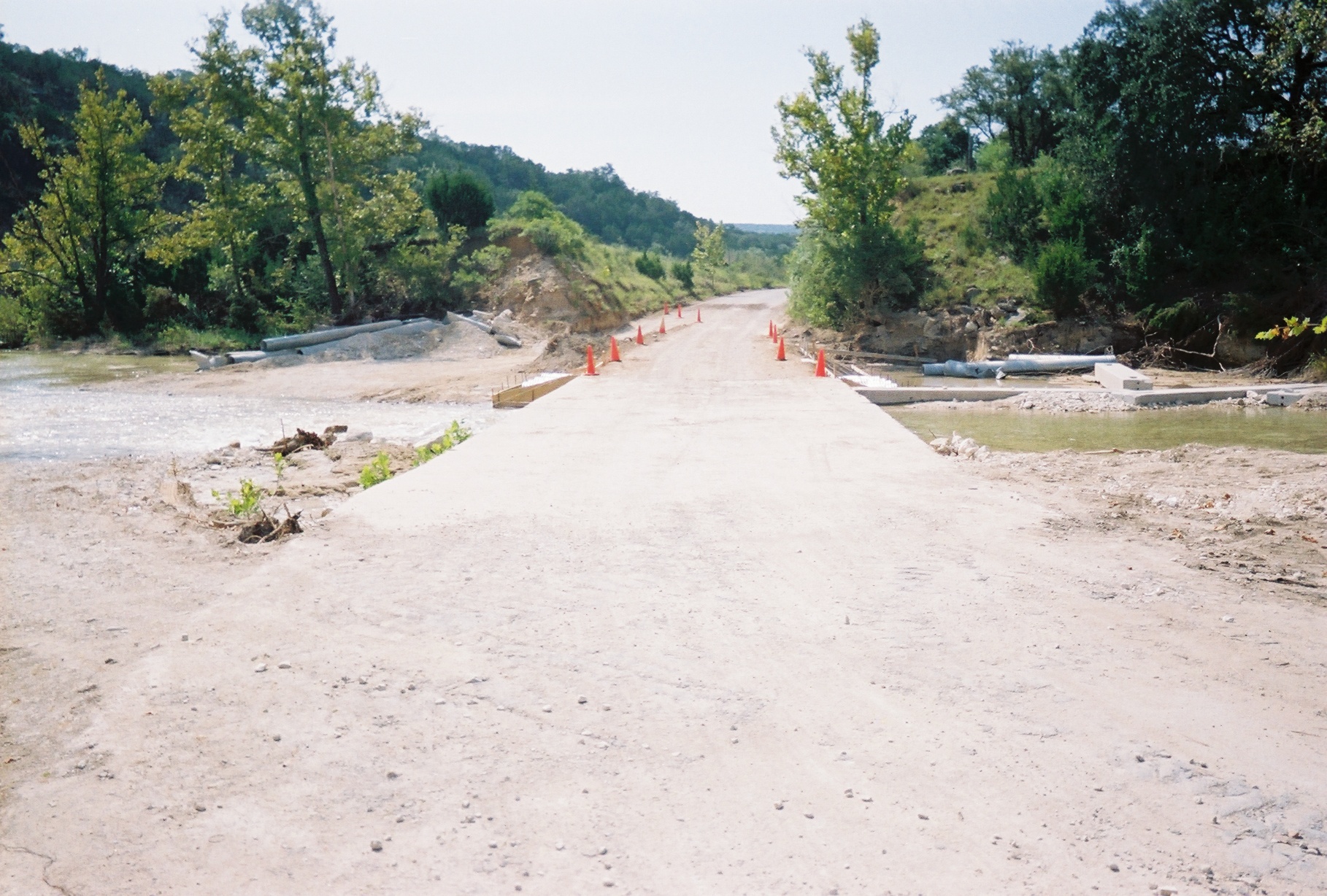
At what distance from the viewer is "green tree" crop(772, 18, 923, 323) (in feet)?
91.7

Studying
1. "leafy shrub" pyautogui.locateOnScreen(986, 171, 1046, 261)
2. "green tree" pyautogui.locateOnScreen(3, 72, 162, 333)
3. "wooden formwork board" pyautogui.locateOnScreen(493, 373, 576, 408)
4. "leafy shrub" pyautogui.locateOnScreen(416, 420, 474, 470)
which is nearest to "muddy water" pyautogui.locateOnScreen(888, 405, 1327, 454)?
"wooden formwork board" pyautogui.locateOnScreen(493, 373, 576, 408)

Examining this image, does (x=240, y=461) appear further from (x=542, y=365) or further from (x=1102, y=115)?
(x=1102, y=115)

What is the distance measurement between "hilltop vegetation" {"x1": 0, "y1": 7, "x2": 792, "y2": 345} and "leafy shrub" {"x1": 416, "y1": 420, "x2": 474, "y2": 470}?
19605 millimetres

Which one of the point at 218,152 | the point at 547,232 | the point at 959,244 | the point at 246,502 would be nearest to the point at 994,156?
the point at 959,244

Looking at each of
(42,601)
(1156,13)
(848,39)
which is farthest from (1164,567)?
(848,39)

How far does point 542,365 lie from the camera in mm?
23859

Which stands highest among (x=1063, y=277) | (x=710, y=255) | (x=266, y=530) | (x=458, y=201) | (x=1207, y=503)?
(x=458, y=201)

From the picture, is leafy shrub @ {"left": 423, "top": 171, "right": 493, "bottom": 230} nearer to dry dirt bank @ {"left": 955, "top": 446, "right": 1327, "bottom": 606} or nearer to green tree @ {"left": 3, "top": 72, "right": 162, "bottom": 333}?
green tree @ {"left": 3, "top": 72, "right": 162, "bottom": 333}

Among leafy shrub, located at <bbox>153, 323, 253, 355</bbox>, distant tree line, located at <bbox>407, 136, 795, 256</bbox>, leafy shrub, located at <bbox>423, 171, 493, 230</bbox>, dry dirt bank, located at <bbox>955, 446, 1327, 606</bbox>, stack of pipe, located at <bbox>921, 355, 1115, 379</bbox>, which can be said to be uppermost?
distant tree line, located at <bbox>407, 136, 795, 256</bbox>

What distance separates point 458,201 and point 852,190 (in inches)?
707

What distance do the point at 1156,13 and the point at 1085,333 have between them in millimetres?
8298

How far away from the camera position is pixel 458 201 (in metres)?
38.9

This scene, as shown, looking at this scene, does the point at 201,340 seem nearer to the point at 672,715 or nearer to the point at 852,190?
the point at 852,190

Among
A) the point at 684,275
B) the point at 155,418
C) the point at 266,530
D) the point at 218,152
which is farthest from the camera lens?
the point at 684,275
